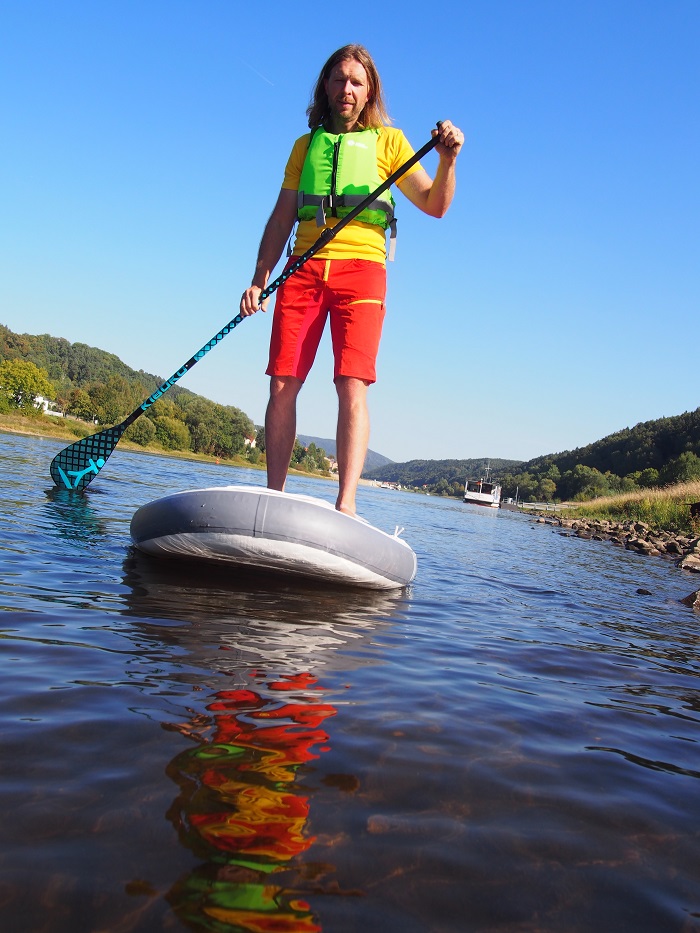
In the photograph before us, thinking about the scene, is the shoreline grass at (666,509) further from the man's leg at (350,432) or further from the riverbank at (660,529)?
the man's leg at (350,432)

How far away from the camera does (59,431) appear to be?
59250mm

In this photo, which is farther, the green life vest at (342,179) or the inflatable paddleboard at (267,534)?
the green life vest at (342,179)

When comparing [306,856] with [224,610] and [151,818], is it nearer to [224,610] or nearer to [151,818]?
[151,818]

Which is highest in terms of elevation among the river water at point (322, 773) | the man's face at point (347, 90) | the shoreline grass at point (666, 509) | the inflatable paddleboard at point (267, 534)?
the man's face at point (347, 90)

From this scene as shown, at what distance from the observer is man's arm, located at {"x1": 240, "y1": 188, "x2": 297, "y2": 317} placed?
502cm

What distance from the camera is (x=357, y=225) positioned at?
4.61 metres

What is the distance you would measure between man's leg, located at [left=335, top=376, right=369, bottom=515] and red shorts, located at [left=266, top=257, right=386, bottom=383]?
0.27 ft

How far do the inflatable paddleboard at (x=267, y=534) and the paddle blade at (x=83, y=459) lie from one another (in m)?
1.97

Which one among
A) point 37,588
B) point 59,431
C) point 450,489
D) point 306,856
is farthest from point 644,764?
point 450,489

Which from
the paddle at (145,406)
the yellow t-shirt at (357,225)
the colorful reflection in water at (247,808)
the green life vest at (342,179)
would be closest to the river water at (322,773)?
the colorful reflection in water at (247,808)

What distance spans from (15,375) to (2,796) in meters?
84.1

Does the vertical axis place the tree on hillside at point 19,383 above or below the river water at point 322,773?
above

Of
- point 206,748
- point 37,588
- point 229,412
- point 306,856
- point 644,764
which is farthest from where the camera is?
point 229,412

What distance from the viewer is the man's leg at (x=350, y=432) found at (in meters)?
4.43
